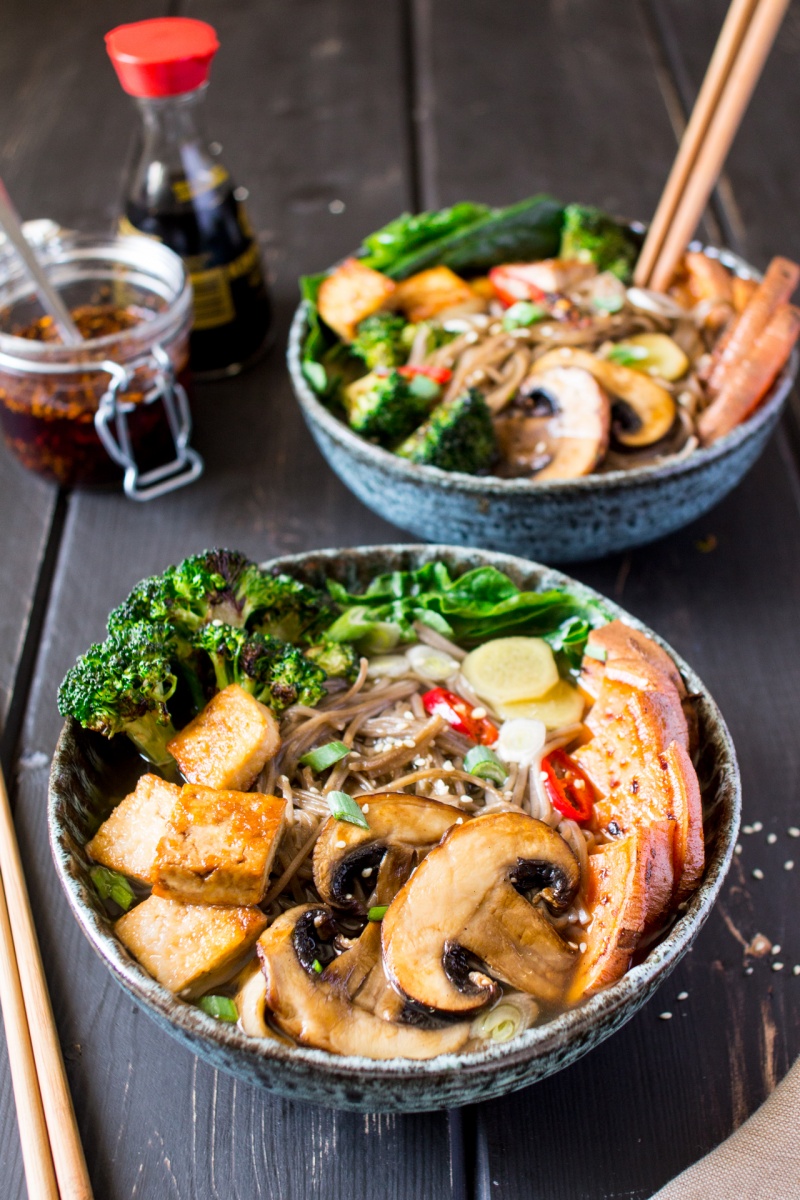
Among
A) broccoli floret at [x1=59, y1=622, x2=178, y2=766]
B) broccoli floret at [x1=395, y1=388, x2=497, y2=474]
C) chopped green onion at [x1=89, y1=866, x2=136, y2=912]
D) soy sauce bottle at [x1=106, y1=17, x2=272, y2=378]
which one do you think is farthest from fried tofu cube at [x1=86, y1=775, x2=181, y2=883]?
soy sauce bottle at [x1=106, y1=17, x2=272, y2=378]

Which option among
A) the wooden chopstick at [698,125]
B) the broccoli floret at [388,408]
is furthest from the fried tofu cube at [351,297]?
the wooden chopstick at [698,125]

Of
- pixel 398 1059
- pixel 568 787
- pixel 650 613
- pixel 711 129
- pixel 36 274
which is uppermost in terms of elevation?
pixel 711 129

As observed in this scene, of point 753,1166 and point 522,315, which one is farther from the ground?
point 522,315

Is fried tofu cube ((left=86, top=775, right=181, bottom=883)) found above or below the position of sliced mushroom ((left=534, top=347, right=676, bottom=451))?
below

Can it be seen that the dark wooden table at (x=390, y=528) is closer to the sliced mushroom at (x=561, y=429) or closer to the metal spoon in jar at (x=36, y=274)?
the sliced mushroom at (x=561, y=429)

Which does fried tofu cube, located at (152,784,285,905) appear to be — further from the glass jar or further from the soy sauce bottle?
the soy sauce bottle

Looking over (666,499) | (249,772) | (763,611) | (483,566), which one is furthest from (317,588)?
(763,611)

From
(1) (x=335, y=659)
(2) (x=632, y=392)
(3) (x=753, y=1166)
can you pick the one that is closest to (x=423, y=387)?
(2) (x=632, y=392)

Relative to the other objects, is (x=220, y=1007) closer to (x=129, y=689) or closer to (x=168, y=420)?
(x=129, y=689)
